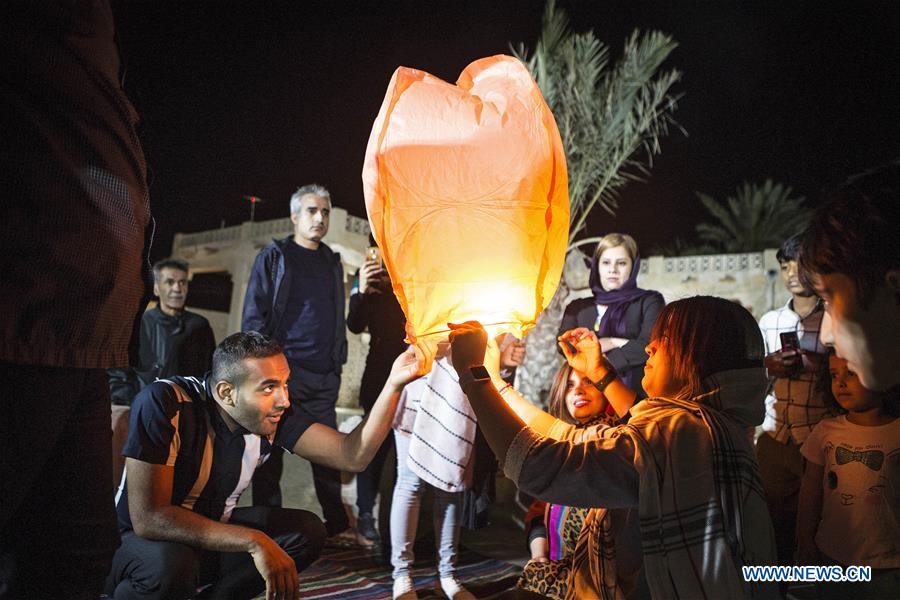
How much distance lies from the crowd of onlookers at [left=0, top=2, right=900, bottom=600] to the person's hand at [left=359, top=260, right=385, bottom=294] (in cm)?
1

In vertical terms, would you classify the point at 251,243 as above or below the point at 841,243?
above

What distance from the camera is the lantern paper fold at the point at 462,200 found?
1951 mm

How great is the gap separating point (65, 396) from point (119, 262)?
347mm

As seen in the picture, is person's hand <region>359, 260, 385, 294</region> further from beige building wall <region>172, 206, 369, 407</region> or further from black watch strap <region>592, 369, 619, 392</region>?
beige building wall <region>172, 206, 369, 407</region>

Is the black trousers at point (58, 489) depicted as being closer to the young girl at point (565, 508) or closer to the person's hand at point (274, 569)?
the person's hand at point (274, 569)

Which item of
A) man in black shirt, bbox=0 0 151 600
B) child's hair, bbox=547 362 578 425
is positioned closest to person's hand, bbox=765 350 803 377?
child's hair, bbox=547 362 578 425

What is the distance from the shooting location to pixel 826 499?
2.88m

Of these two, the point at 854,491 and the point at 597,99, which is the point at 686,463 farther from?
the point at 597,99

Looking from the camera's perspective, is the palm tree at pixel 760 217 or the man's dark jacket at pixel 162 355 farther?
the palm tree at pixel 760 217

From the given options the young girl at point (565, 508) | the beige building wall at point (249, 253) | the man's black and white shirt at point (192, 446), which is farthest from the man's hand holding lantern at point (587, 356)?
the beige building wall at point (249, 253)

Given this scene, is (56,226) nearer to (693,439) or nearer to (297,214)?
(693,439)

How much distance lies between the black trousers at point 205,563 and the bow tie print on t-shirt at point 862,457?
2494 millimetres

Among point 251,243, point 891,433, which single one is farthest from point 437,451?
point 251,243

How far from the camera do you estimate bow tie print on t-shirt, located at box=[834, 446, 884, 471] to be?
2760 mm
